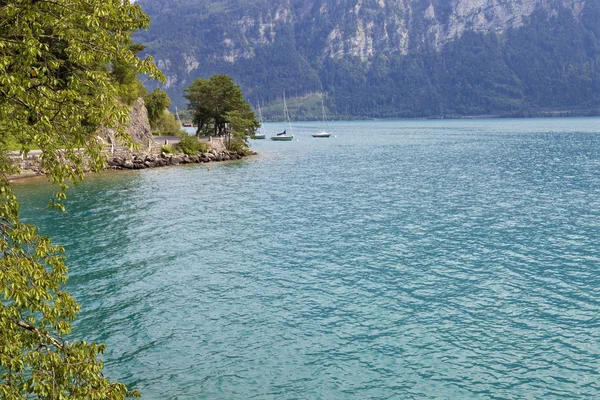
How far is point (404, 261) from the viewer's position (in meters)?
32.7

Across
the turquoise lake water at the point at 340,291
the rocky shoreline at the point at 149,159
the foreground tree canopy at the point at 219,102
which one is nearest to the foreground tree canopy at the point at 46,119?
the turquoise lake water at the point at 340,291

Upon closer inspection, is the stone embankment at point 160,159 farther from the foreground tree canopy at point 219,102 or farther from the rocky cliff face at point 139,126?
the foreground tree canopy at point 219,102

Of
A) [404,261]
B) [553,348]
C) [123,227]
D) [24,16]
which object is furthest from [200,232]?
[24,16]

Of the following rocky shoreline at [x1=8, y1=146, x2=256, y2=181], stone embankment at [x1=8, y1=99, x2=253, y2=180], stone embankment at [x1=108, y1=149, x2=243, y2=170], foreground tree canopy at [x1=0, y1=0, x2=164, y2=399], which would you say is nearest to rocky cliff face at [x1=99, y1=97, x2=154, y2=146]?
stone embankment at [x1=8, y1=99, x2=253, y2=180]

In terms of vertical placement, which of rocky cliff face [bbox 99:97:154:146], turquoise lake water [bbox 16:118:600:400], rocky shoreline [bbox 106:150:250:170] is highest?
rocky cliff face [bbox 99:97:154:146]

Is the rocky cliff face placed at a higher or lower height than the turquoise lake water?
higher

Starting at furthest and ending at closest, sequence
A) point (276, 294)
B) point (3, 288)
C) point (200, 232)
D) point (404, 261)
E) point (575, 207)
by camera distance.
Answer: point (575, 207), point (200, 232), point (404, 261), point (276, 294), point (3, 288)

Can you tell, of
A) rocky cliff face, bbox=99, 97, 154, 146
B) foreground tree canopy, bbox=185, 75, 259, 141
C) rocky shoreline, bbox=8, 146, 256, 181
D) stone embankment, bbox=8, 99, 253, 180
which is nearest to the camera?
rocky shoreline, bbox=8, 146, 256, 181

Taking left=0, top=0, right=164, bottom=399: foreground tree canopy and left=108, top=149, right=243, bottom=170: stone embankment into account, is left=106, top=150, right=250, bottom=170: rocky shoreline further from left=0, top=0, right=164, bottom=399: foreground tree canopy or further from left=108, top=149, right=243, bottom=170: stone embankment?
left=0, top=0, right=164, bottom=399: foreground tree canopy

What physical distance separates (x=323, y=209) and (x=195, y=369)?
32020 mm

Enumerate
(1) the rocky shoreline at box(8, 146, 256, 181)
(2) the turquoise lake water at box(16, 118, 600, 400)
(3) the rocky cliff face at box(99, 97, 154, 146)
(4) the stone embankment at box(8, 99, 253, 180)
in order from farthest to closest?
(3) the rocky cliff face at box(99, 97, 154, 146) → (4) the stone embankment at box(8, 99, 253, 180) → (1) the rocky shoreline at box(8, 146, 256, 181) → (2) the turquoise lake water at box(16, 118, 600, 400)

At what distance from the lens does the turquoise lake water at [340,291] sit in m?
19.3

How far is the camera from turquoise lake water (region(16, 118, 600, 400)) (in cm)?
1933

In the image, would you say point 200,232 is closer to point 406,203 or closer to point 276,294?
point 276,294
